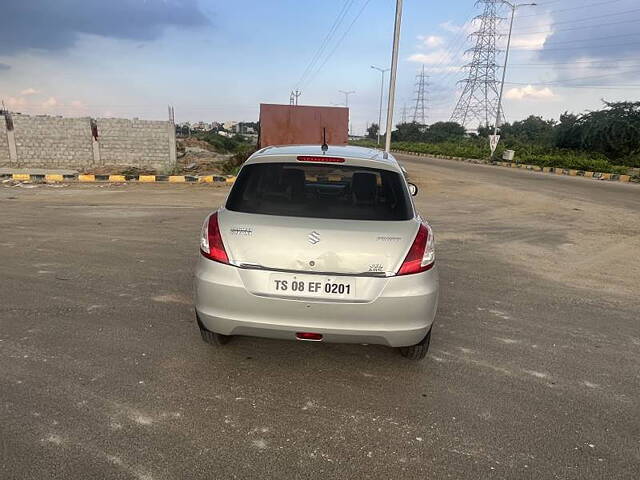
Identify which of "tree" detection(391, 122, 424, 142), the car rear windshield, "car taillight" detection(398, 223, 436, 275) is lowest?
"car taillight" detection(398, 223, 436, 275)

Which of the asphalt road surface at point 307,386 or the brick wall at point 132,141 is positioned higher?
the brick wall at point 132,141

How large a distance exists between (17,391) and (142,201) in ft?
30.7

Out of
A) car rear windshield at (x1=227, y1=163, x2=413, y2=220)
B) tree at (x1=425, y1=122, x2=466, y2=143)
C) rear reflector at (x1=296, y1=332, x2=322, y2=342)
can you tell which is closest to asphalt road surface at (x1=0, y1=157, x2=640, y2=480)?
rear reflector at (x1=296, y1=332, x2=322, y2=342)

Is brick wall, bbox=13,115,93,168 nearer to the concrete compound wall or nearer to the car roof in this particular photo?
the concrete compound wall

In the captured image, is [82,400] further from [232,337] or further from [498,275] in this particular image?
[498,275]

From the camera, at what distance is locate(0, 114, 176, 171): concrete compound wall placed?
65.2 feet

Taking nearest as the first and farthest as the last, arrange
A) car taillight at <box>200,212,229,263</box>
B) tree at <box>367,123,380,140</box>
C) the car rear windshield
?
car taillight at <box>200,212,229,263</box>
the car rear windshield
tree at <box>367,123,380,140</box>

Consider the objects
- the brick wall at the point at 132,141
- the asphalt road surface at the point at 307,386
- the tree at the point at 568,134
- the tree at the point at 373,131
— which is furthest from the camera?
the tree at the point at 373,131

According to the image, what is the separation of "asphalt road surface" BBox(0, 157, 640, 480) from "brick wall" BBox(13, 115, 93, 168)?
1596 cm

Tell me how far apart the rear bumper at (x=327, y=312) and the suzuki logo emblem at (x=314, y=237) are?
14.6 inches

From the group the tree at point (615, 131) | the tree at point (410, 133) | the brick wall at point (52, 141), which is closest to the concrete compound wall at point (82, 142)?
the brick wall at point (52, 141)

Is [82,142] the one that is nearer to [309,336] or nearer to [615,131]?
[309,336]

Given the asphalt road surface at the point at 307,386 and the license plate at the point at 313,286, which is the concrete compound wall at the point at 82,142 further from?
the license plate at the point at 313,286

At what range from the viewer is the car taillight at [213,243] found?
318 centimetres
